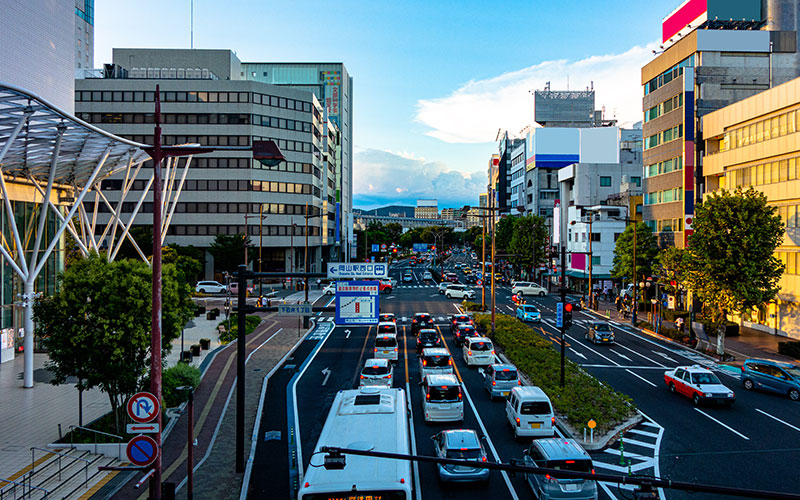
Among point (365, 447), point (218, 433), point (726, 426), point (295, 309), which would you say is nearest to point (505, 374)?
point (726, 426)

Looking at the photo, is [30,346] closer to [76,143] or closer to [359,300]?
[76,143]

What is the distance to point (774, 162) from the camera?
140ft

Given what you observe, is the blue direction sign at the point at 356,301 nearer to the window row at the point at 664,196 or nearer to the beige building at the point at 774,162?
the beige building at the point at 774,162

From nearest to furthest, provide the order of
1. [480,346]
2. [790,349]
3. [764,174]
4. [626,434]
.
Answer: [626,434], [480,346], [790,349], [764,174]

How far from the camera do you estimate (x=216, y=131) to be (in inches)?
3248

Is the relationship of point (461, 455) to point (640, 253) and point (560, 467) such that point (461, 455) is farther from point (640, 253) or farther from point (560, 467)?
point (640, 253)

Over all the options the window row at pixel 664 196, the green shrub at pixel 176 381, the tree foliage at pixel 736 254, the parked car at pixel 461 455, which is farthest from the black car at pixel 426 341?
the window row at pixel 664 196

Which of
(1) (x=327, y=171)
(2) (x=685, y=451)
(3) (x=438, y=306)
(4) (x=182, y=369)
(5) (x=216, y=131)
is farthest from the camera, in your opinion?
(1) (x=327, y=171)

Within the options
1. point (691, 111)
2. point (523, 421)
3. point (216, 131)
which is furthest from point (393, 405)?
point (216, 131)

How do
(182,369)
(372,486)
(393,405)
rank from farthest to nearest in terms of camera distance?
(182,369) < (393,405) < (372,486)

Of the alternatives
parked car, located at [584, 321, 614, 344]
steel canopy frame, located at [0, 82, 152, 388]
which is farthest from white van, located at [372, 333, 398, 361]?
parked car, located at [584, 321, 614, 344]

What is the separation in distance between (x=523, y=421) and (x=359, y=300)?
7.81 m

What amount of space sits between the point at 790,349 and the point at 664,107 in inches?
1253

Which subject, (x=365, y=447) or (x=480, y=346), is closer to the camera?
(x=365, y=447)
